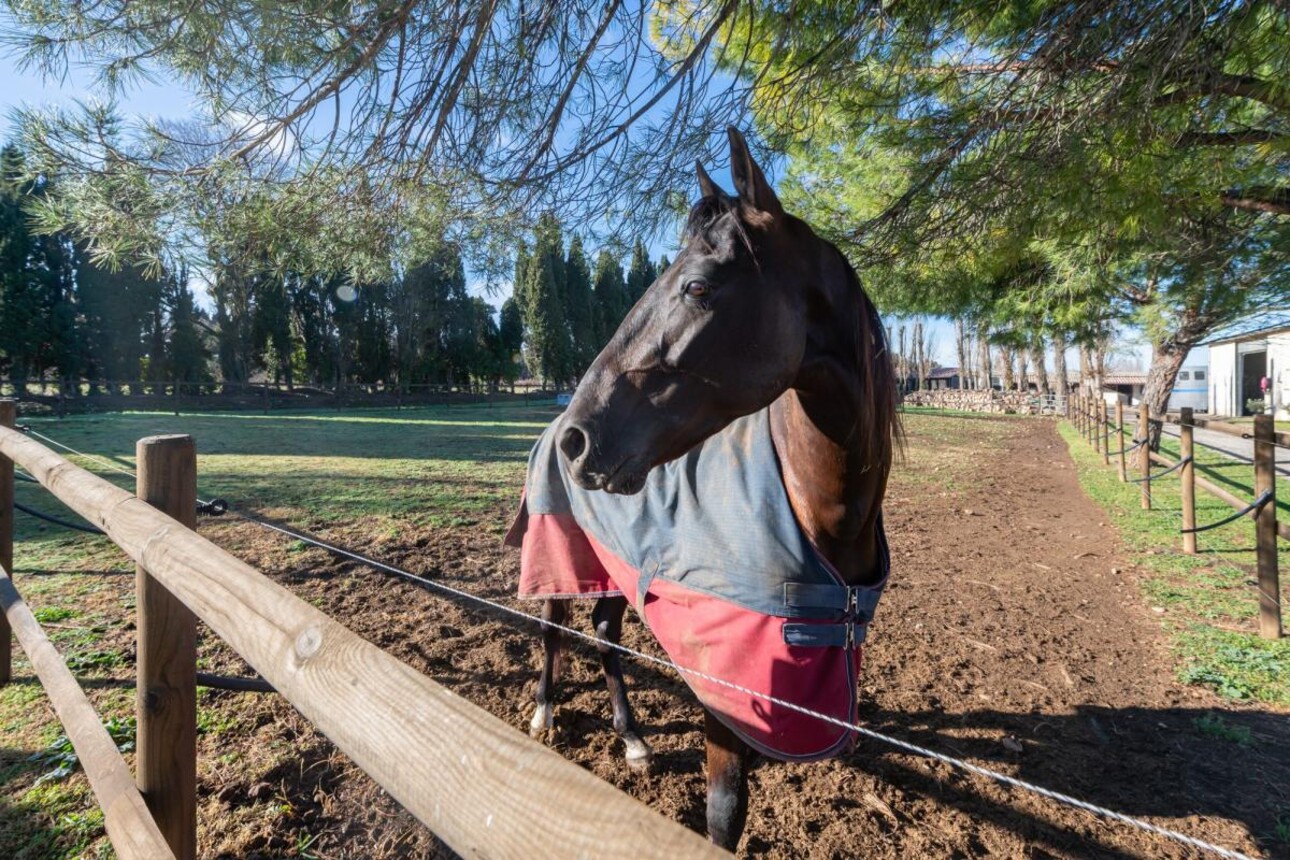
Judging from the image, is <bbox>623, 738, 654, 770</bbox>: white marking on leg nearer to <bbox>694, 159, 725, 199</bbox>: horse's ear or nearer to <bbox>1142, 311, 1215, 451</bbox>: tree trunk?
<bbox>694, 159, 725, 199</bbox>: horse's ear

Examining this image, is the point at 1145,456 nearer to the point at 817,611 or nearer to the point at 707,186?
the point at 817,611

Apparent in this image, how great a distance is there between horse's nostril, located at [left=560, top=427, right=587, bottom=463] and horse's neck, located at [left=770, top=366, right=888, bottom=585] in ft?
1.84

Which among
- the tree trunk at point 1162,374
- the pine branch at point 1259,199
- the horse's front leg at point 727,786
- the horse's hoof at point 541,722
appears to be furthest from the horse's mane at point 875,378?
the tree trunk at point 1162,374

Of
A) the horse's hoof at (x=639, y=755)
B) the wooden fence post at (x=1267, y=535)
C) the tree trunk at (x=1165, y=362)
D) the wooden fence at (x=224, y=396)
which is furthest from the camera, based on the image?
the wooden fence at (x=224, y=396)

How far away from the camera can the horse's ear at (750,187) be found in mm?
1289

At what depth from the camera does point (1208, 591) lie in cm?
378

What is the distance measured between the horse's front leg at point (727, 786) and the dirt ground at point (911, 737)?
387mm

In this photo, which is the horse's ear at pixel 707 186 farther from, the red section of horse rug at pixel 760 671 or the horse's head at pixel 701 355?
the red section of horse rug at pixel 760 671

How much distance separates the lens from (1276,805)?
1.96 metres

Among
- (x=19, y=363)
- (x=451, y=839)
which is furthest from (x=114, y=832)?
(x=19, y=363)

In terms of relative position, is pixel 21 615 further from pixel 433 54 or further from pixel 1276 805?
pixel 1276 805

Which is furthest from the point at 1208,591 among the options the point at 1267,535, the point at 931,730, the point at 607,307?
the point at 607,307

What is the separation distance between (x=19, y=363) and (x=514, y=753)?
3071 centimetres

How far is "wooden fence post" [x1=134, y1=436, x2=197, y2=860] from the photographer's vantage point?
130 centimetres
